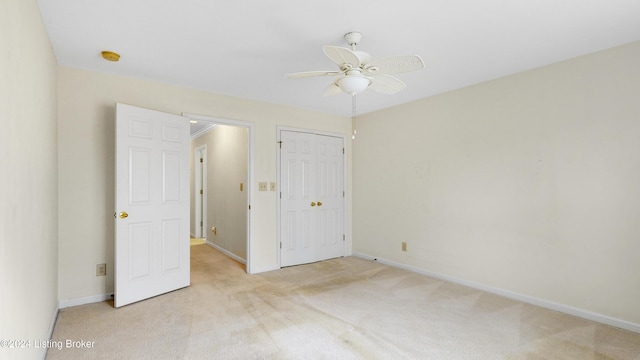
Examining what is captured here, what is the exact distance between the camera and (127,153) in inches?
119

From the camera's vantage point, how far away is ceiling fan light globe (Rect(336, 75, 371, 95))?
231 cm

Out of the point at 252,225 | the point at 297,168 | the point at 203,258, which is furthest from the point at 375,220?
the point at 203,258

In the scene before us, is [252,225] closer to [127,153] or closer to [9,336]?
[127,153]

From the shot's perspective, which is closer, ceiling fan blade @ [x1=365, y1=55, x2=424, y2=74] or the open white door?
ceiling fan blade @ [x1=365, y1=55, x2=424, y2=74]

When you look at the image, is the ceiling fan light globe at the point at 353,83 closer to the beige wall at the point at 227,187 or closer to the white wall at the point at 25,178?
the white wall at the point at 25,178

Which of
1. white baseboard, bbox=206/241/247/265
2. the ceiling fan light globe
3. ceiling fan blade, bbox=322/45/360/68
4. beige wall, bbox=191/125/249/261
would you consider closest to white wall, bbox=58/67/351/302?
beige wall, bbox=191/125/249/261

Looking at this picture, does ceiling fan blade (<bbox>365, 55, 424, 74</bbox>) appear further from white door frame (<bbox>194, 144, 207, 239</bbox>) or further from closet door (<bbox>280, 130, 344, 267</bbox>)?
white door frame (<bbox>194, 144, 207, 239</bbox>)

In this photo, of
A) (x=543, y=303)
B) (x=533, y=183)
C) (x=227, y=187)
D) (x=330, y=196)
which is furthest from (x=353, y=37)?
(x=227, y=187)

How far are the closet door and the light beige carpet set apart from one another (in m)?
0.99

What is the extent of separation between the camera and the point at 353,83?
233cm

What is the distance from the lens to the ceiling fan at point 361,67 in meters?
2.04

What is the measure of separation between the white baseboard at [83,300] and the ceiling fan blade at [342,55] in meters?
3.18

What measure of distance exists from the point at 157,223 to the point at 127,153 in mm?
771

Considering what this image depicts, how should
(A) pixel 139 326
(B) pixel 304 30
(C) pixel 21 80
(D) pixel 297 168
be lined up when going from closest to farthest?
(C) pixel 21 80, (B) pixel 304 30, (A) pixel 139 326, (D) pixel 297 168
